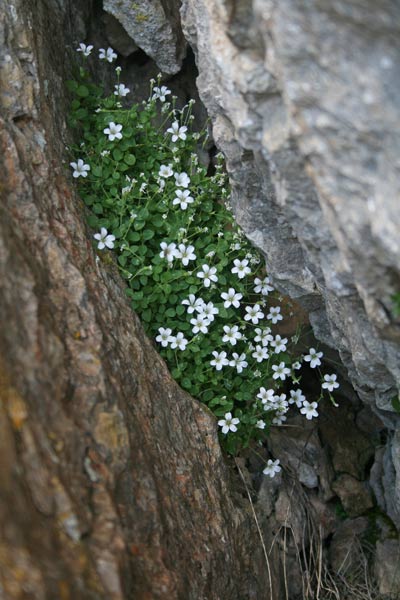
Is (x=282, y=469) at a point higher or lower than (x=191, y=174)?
lower

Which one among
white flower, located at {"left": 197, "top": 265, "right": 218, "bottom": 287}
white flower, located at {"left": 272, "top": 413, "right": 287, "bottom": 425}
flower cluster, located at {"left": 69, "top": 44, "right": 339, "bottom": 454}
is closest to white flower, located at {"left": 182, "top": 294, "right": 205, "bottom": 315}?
flower cluster, located at {"left": 69, "top": 44, "right": 339, "bottom": 454}

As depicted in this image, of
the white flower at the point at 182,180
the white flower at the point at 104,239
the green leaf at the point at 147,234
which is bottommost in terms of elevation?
the green leaf at the point at 147,234

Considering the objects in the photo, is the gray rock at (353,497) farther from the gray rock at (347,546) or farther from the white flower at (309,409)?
the white flower at (309,409)

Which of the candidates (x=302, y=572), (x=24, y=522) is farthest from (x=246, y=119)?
(x=302, y=572)

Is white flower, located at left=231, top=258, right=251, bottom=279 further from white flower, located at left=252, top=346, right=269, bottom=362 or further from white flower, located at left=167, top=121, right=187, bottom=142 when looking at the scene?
white flower, located at left=167, top=121, right=187, bottom=142

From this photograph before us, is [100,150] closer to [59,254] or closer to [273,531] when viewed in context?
[59,254]

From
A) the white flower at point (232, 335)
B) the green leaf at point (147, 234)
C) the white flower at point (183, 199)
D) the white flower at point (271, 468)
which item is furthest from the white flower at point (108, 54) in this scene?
the white flower at point (271, 468)
